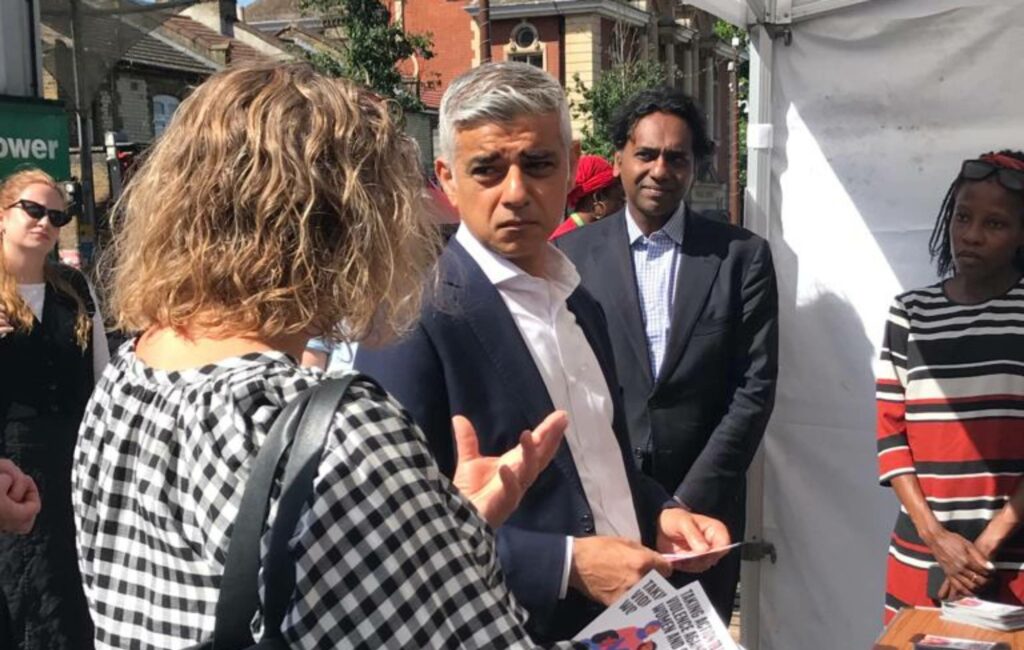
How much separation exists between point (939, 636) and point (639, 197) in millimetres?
1714

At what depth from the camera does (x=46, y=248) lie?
3.92 m

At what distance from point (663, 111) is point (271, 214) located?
103 inches

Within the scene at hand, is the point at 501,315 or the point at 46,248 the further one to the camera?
the point at 46,248

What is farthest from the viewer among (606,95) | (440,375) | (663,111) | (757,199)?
(606,95)

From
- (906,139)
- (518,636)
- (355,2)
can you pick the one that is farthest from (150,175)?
(355,2)

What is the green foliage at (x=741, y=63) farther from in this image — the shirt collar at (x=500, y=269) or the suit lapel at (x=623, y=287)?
the shirt collar at (x=500, y=269)

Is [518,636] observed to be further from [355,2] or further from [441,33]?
[441,33]

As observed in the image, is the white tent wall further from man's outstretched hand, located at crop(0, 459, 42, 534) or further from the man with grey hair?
man's outstretched hand, located at crop(0, 459, 42, 534)

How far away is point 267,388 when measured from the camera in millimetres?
1078

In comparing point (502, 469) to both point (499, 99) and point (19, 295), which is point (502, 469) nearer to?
point (499, 99)

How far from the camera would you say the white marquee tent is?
133 inches

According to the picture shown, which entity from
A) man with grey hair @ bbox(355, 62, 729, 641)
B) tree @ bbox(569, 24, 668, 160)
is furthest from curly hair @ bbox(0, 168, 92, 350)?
tree @ bbox(569, 24, 668, 160)

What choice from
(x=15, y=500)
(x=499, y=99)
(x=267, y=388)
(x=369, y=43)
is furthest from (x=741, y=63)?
(x=267, y=388)

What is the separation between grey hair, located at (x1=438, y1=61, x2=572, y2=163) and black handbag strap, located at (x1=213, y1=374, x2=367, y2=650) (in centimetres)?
113
